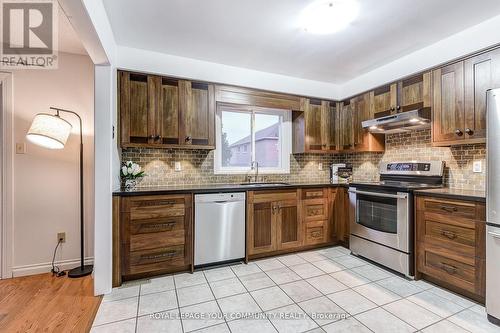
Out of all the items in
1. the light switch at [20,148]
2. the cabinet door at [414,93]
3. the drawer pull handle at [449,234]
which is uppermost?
the cabinet door at [414,93]

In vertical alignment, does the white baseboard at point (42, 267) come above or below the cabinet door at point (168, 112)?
below

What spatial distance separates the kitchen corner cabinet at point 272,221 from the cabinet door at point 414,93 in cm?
164

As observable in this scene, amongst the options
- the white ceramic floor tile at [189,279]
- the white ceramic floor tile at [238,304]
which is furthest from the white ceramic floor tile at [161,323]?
the white ceramic floor tile at [189,279]

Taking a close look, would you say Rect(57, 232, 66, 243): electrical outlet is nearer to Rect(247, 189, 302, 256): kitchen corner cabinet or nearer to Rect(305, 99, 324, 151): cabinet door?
Rect(247, 189, 302, 256): kitchen corner cabinet

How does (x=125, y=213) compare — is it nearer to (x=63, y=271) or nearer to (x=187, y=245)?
(x=187, y=245)

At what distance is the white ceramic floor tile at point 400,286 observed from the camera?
2.26 meters

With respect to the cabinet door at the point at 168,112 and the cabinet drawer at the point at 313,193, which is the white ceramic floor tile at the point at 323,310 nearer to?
the cabinet drawer at the point at 313,193

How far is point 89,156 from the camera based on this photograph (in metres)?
2.85

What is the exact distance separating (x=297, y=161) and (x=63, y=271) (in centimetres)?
329

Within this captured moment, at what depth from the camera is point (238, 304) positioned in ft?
6.79

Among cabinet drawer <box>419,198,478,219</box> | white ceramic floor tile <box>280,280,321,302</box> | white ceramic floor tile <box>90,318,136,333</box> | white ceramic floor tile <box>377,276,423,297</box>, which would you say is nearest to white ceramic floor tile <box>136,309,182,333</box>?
A: white ceramic floor tile <box>90,318,136,333</box>

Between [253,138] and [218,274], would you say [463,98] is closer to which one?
[253,138]

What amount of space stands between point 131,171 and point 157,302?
4.42 feet

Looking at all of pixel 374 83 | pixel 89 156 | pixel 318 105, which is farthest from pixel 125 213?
pixel 374 83
